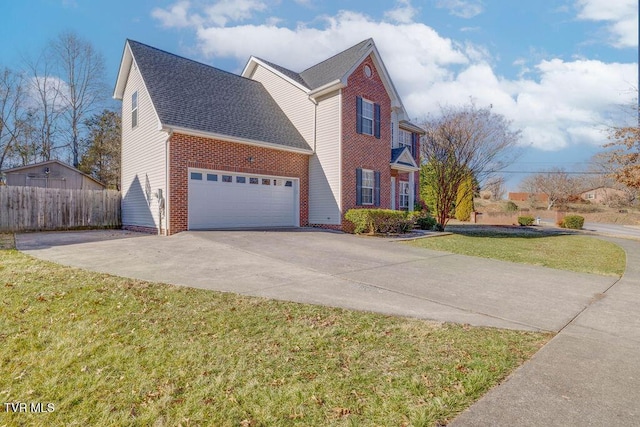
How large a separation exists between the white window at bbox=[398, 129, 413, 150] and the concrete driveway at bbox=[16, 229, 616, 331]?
12.3m

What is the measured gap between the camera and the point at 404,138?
2181 centimetres

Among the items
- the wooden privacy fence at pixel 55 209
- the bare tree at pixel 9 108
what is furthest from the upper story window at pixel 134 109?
the bare tree at pixel 9 108

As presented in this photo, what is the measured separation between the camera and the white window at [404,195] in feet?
66.1

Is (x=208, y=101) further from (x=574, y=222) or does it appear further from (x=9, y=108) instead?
(x=574, y=222)

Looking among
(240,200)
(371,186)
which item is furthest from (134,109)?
(371,186)

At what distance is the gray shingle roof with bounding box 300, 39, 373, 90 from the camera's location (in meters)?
15.3

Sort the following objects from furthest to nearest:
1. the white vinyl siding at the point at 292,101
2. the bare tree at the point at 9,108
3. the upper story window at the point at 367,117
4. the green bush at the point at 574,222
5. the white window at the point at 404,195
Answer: the bare tree at the point at 9,108, the green bush at the point at 574,222, the white window at the point at 404,195, the white vinyl siding at the point at 292,101, the upper story window at the point at 367,117

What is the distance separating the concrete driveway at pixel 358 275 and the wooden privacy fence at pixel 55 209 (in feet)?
19.3

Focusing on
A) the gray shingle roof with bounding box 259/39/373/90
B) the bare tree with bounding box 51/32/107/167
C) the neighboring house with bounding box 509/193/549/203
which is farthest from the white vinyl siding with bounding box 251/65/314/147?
the neighboring house with bounding box 509/193/549/203

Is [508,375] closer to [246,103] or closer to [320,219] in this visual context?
[320,219]

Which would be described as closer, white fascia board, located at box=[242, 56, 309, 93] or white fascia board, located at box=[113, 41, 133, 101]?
white fascia board, located at box=[113, 41, 133, 101]

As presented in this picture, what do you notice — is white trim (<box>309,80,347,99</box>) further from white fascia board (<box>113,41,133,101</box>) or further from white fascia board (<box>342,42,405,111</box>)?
white fascia board (<box>113,41,133,101</box>)

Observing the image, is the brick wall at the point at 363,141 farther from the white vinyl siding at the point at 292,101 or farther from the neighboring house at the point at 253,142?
the white vinyl siding at the point at 292,101

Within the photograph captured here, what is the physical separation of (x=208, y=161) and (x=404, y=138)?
1367cm
